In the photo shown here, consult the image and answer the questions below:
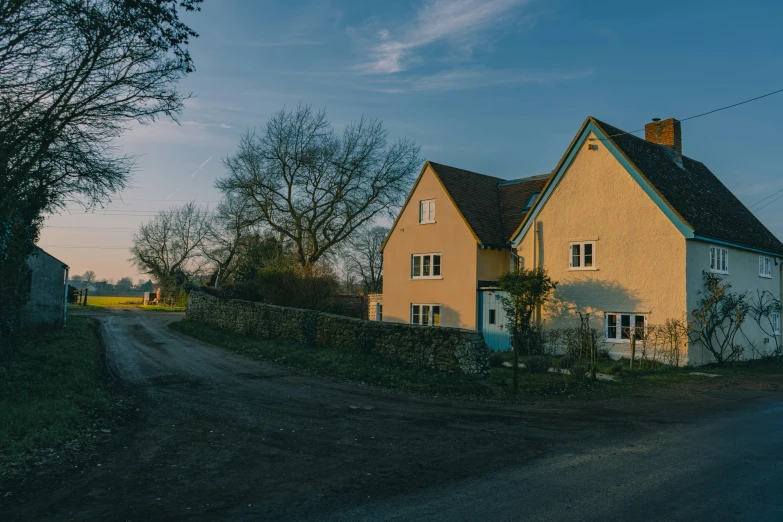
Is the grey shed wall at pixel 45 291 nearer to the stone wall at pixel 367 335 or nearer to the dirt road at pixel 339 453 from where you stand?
the stone wall at pixel 367 335

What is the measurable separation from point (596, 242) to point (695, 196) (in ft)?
16.5

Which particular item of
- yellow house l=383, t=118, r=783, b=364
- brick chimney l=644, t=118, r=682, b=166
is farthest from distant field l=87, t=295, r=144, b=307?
brick chimney l=644, t=118, r=682, b=166

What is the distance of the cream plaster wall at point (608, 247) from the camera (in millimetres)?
19688

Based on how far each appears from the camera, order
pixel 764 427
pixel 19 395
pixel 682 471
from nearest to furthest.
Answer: pixel 682 471
pixel 764 427
pixel 19 395

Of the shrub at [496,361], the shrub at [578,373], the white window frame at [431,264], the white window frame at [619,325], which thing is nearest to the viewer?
the shrub at [578,373]

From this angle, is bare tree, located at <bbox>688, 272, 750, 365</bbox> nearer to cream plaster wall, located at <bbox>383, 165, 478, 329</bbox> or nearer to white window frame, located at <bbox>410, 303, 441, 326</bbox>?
cream plaster wall, located at <bbox>383, 165, 478, 329</bbox>

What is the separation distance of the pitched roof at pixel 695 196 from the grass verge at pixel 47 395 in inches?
769

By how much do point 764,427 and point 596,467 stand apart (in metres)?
4.83

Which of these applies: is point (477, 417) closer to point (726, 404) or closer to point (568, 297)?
point (726, 404)

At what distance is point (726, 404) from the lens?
12383 millimetres

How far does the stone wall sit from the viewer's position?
48.4ft

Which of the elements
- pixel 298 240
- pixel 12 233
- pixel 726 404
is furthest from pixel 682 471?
pixel 298 240

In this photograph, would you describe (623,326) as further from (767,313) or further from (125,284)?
(125,284)

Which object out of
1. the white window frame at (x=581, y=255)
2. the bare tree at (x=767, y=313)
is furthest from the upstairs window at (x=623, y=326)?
the bare tree at (x=767, y=313)
